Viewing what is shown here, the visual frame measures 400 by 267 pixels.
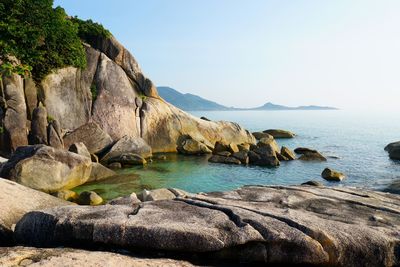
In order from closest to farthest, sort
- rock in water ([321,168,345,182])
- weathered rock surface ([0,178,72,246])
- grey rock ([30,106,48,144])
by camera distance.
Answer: weathered rock surface ([0,178,72,246]) → grey rock ([30,106,48,144]) → rock in water ([321,168,345,182])

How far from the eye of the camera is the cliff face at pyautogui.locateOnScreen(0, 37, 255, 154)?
2717 centimetres

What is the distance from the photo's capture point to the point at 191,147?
39000mm

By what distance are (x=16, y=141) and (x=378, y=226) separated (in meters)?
25.4

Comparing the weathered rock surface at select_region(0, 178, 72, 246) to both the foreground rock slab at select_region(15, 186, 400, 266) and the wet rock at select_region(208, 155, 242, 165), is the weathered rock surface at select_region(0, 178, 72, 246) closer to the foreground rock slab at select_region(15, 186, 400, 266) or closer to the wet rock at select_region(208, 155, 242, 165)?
→ the foreground rock slab at select_region(15, 186, 400, 266)

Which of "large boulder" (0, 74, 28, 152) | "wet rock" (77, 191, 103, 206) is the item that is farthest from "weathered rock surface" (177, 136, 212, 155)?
"wet rock" (77, 191, 103, 206)

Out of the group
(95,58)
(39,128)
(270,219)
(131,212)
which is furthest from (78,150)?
(270,219)

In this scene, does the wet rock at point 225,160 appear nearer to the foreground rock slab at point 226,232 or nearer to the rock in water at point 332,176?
the rock in water at point 332,176

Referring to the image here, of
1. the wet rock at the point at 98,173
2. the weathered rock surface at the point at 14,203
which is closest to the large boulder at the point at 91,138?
the wet rock at the point at 98,173

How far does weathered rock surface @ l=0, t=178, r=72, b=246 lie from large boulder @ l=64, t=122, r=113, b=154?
1855 cm

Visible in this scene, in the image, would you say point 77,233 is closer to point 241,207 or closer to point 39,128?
point 241,207

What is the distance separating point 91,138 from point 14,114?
7079 mm

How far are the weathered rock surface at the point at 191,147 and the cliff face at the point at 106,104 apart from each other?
3.41 ft

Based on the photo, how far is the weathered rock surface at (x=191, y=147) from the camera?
127 feet

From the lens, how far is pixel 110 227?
7973mm
